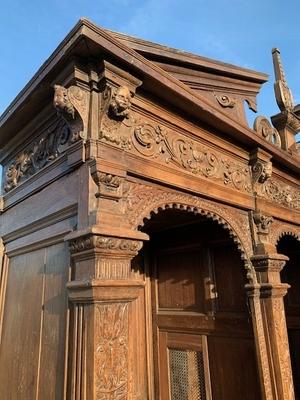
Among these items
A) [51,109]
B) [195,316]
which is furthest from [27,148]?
[195,316]

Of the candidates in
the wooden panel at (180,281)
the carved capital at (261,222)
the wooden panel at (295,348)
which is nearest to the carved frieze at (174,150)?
the carved capital at (261,222)

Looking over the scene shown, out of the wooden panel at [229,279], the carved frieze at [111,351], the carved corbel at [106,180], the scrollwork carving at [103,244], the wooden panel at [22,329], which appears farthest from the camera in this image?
the wooden panel at [229,279]

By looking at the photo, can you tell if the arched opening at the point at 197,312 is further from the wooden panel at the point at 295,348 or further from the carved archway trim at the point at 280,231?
the wooden panel at the point at 295,348

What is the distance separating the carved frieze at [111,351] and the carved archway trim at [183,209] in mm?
426

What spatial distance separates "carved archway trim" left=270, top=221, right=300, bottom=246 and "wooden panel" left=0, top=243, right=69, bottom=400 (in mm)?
1782

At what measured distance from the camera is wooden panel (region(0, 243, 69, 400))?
1.59m

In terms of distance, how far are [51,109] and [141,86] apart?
0.57m

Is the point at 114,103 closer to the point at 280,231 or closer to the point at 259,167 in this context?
the point at 259,167

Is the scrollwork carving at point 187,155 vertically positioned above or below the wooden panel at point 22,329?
above

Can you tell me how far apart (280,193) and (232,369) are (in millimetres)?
1619

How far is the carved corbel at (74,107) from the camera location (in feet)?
5.20

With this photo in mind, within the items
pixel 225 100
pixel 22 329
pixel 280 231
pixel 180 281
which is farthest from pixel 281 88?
pixel 22 329

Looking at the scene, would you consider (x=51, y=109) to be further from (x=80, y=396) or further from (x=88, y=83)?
(x=80, y=396)

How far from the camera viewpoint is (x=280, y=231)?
2871mm
